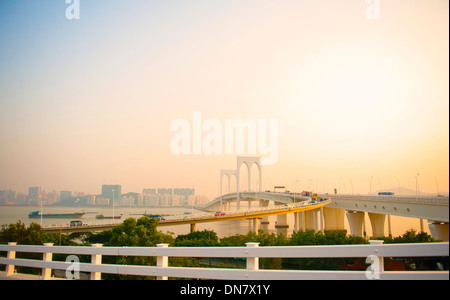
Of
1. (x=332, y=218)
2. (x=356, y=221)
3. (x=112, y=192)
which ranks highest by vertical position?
(x=112, y=192)

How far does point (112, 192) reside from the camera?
77.9m

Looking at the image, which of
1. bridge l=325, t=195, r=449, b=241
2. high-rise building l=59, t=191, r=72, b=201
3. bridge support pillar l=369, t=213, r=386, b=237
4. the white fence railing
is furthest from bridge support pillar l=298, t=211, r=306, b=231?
the white fence railing

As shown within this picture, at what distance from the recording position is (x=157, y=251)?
580 centimetres

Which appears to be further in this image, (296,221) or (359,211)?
(296,221)

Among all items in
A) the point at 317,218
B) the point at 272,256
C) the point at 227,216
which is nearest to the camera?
the point at 272,256

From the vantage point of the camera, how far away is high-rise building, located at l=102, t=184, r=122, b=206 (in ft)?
259

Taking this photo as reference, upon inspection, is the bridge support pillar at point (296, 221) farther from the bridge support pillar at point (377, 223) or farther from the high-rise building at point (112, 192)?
the high-rise building at point (112, 192)

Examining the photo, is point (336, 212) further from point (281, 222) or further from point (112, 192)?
point (112, 192)

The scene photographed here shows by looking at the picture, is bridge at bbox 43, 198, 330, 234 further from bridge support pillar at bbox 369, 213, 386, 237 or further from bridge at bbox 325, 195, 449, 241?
bridge support pillar at bbox 369, 213, 386, 237

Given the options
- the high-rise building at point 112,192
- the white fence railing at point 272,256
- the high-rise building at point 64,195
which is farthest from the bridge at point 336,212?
the white fence railing at point 272,256

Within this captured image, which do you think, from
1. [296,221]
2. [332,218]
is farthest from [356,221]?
[296,221]

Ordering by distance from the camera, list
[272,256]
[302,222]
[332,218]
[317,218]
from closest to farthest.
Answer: [272,256]
[317,218]
[302,222]
[332,218]
